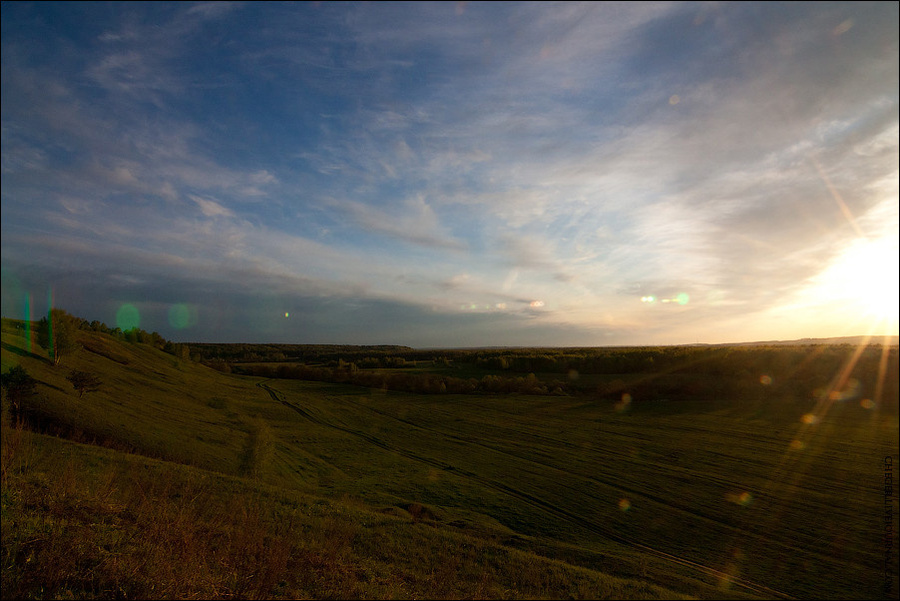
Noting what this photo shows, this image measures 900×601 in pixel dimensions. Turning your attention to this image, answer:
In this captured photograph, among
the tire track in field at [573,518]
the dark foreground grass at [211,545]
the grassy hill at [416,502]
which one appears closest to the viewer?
the dark foreground grass at [211,545]

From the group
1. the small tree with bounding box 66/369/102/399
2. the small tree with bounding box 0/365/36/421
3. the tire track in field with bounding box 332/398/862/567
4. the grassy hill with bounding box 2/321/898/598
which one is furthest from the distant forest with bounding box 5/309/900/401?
the small tree with bounding box 0/365/36/421

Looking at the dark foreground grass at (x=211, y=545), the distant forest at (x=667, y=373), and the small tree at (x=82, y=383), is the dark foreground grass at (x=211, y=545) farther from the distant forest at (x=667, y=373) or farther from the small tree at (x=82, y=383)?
the distant forest at (x=667, y=373)

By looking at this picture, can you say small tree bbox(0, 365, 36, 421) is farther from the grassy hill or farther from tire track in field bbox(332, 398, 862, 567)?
tire track in field bbox(332, 398, 862, 567)

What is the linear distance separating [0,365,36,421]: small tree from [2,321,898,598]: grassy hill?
703 millimetres

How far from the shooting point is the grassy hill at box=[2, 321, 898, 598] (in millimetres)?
8492

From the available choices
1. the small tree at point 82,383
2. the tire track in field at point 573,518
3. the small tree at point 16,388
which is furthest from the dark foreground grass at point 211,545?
the small tree at point 82,383

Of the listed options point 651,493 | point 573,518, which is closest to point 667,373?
point 651,493

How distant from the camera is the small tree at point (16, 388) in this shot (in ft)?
52.4

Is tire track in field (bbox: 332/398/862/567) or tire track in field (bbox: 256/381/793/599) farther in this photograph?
tire track in field (bbox: 332/398/862/567)

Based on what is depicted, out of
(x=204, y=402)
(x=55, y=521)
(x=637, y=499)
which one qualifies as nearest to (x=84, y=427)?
(x=55, y=521)

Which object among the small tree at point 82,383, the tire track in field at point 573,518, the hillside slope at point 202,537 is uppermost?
the small tree at point 82,383

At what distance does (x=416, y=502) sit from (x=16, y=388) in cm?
1604

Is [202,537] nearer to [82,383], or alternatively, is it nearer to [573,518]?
[573,518]

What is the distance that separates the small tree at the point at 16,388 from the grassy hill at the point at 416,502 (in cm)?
70
